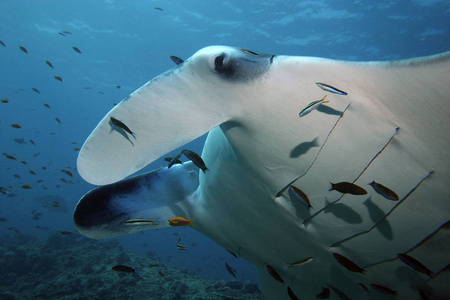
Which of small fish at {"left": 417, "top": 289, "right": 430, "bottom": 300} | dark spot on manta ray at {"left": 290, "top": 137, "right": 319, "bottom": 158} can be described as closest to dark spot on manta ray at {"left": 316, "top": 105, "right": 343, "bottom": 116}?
dark spot on manta ray at {"left": 290, "top": 137, "right": 319, "bottom": 158}

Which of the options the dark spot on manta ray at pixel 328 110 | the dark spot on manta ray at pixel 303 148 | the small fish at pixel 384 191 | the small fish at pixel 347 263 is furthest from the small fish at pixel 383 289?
the dark spot on manta ray at pixel 328 110

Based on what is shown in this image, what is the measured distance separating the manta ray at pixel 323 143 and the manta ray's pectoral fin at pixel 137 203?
840mm

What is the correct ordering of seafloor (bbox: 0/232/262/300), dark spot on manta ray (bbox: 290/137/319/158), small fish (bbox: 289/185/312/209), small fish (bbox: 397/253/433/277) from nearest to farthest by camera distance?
1. dark spot on manta ray (bbox: 290/137/319/158)
2. small fish (bbox: 289/185/312/209)
3. small fish (bbox: 397/253/433/277)
4. seafloor (bbox: 0/232/262/300)

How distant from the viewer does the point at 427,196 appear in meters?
1.31

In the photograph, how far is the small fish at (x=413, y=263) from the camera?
4.96 ft

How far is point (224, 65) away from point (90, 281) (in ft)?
30.1

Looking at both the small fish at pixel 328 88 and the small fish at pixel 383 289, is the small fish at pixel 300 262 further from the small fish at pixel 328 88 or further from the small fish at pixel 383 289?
the small fish at pixel 328 88

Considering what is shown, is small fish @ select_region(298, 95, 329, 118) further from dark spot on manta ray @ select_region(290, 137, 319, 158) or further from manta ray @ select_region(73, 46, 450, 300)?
dark spot on manta ray @ select_region(290, 137, 319, 158)

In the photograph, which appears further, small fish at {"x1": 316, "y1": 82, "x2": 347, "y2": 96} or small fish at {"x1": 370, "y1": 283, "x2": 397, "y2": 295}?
small fish at {"x1": 370, "y1": 283, "x2": 397, "y2": 295}

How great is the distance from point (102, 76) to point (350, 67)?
41327 millimetres

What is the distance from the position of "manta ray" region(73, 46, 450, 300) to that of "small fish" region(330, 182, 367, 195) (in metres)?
0.02

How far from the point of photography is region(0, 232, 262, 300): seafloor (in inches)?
267

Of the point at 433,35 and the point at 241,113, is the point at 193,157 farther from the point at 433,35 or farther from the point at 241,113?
the point at 433,35

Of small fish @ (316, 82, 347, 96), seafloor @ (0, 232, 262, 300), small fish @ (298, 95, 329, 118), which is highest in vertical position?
small fish @ (316, 82, 347, 96)
